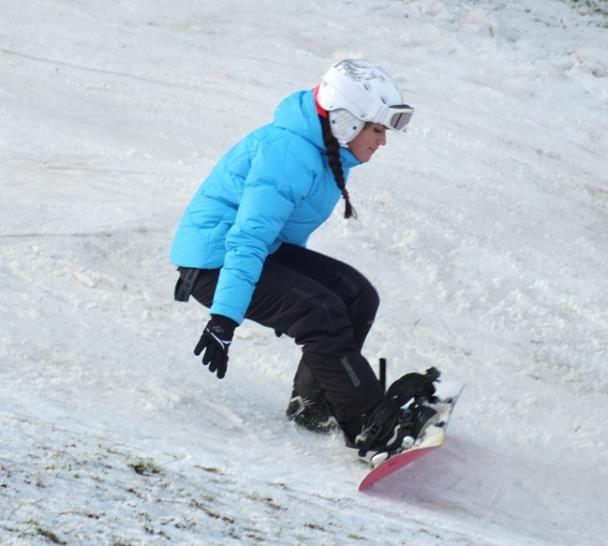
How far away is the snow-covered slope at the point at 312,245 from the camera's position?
4617mm

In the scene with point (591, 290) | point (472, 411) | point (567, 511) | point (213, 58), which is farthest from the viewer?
point (213, 58)

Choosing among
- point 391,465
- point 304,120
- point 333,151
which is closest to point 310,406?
point 391,465

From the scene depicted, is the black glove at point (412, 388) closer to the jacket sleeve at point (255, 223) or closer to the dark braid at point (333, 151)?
the jacket sleeve at point (255, 223)

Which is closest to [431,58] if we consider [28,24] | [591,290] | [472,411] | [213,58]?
[213,58]

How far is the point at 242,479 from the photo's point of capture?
4.86 metres

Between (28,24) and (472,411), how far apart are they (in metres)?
8.91

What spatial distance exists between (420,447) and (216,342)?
104cm

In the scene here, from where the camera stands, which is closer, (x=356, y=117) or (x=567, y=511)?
(x=356, y=117)

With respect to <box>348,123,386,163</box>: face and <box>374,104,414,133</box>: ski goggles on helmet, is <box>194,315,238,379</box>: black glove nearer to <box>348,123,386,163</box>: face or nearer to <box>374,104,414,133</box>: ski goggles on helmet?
<box>348,123,386,163</box>: face

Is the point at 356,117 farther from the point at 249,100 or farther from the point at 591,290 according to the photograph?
the point at 249,100

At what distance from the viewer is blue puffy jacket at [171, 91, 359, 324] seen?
5359mm

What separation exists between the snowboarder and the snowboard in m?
0.08

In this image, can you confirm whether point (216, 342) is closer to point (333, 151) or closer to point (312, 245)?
point (333, 151)

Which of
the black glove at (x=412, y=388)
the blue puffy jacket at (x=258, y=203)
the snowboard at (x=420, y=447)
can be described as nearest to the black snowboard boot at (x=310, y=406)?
the black glove at (x=412, y=388)
